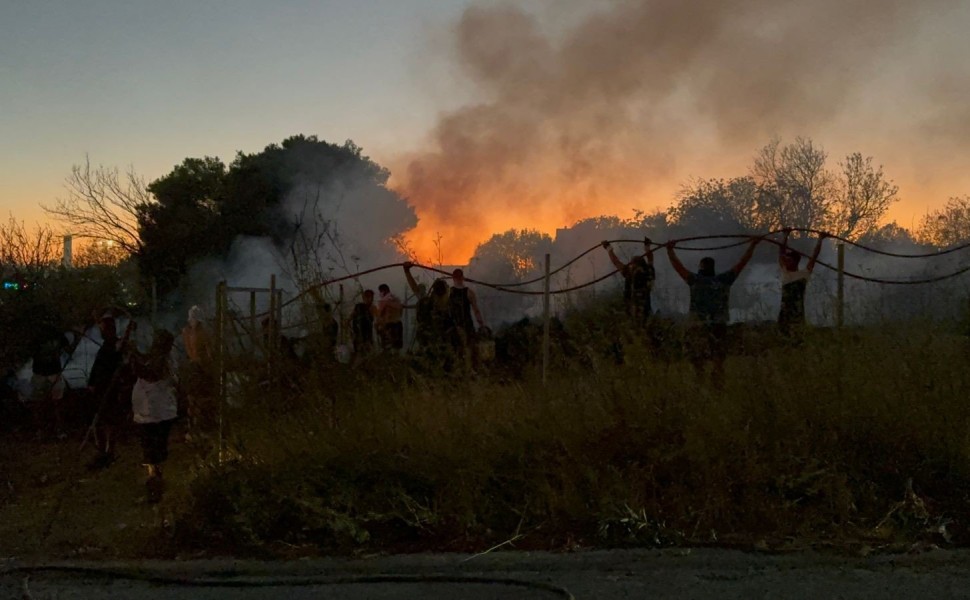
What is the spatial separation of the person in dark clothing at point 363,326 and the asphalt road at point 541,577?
337 cm

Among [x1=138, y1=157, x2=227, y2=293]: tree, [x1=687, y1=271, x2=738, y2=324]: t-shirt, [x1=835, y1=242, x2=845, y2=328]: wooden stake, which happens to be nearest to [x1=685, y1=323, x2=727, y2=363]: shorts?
[x1=687, y1=271, x2=738, y2=324]: t-shirt

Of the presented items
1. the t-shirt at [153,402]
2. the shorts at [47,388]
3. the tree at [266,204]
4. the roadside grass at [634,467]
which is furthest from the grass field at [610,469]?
the tree at [266,204]

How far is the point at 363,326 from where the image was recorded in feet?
32.6

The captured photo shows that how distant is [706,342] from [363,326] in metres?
3.71

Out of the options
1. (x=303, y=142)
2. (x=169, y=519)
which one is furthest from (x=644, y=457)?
(x=303, y=142)

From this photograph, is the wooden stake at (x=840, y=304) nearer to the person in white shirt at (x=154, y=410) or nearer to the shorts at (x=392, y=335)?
the shorts at (x=392, y=335)

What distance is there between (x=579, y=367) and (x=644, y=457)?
5.25 ft

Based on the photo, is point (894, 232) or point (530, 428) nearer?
point (530, 428)

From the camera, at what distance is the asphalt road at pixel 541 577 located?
197 inches

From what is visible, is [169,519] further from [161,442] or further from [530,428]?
[530,428]

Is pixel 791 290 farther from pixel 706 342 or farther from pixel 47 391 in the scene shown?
pixel 47 391

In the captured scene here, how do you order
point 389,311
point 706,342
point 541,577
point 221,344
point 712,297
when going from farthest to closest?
point 389,311, point 712,297, point 221,344, point 706,342, point 541,577

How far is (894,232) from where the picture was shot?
1223 inches

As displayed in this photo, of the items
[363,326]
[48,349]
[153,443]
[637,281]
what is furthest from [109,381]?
[637,281]
